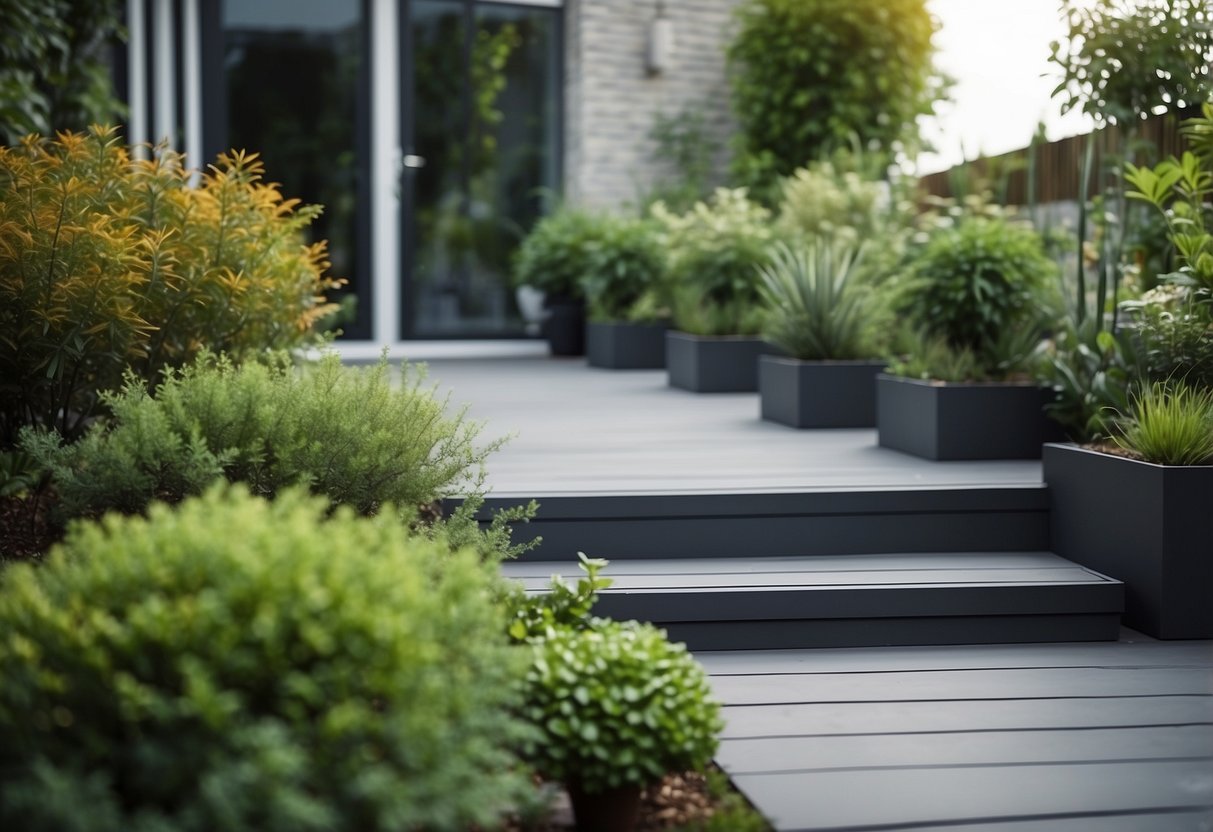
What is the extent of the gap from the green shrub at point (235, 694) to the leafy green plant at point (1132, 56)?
3.30 metres

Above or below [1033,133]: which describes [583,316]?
below

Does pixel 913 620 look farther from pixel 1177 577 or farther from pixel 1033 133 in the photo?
pixel 1033 133

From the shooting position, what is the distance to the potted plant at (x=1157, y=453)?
9.73ft

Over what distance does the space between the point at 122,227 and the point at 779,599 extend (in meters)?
1.98

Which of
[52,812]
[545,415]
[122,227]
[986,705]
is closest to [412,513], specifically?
[52,812]

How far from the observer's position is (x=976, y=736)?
2.37 metres

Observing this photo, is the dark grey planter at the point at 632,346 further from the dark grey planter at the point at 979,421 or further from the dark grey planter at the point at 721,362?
the dark grey planter at the point at 979,421

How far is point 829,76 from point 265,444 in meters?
6.48

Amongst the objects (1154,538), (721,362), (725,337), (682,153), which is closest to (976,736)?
(1154,538)

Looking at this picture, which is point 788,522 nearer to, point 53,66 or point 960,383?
point 960,383

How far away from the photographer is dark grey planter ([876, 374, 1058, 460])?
13.5 ft

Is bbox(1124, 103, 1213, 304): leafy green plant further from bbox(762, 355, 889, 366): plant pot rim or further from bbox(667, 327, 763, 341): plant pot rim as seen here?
bbox(667, 327, 763, 341): plant pot rim

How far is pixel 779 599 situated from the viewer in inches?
116

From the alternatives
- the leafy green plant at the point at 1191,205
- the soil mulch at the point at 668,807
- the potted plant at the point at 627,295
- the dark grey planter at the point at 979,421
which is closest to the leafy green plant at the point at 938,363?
the dark grey planter at the point at 979,421
